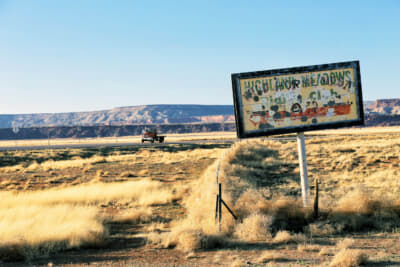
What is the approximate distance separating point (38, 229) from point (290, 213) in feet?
24.8

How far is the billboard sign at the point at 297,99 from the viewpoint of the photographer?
11484 mm

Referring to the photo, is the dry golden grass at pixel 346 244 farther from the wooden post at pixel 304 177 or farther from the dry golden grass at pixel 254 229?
the wooden post at pixel 304 177

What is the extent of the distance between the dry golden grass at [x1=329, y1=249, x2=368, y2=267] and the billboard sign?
5133 mm

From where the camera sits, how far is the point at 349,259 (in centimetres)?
695

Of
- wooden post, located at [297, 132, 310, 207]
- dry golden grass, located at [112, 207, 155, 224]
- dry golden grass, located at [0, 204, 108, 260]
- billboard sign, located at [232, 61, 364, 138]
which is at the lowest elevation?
dry golden grass, located at [112, 207, 155, 224]

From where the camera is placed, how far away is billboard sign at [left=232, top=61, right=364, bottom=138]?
11.5 metres

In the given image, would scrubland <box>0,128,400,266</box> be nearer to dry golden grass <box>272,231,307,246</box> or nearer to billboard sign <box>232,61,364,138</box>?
dry golden grass <box>272,231,307,246</box>

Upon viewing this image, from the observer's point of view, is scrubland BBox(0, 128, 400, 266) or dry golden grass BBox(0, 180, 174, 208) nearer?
scrubland BBox(0, 128, 400, 266)

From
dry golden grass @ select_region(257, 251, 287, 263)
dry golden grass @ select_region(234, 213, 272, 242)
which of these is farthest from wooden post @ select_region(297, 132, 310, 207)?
dry golden grass @ select_region(257, 251, 287, 263)

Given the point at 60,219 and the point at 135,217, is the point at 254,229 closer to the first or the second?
the point at 135,217

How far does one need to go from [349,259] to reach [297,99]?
6.01m

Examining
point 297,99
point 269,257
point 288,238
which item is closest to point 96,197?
point 297,99

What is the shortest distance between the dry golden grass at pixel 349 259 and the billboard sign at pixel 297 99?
513 cm

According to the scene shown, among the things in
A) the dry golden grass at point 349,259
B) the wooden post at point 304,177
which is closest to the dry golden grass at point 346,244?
the dry golden grass at point 349,259
